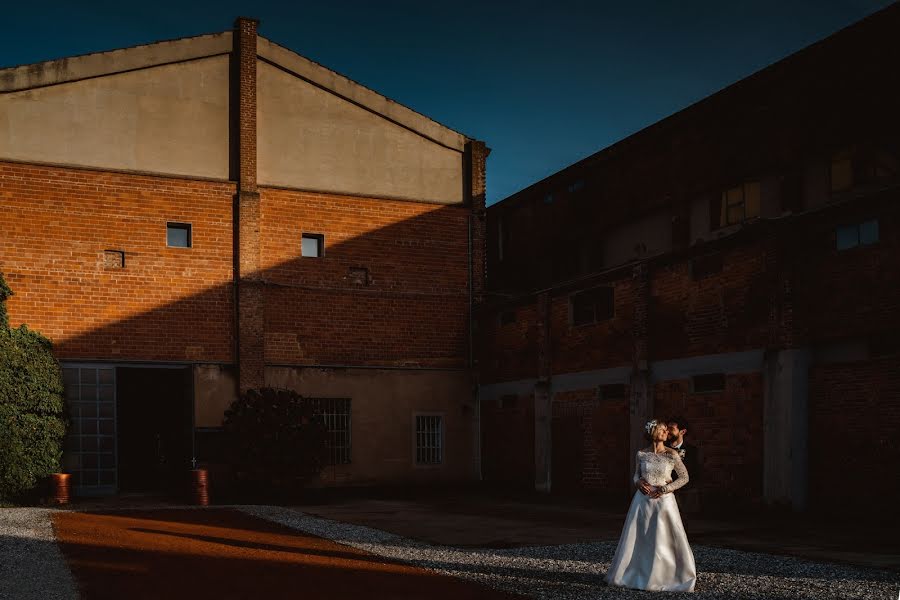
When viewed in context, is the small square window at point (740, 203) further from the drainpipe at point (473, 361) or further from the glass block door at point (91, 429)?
the glass block door at point (91, 429)

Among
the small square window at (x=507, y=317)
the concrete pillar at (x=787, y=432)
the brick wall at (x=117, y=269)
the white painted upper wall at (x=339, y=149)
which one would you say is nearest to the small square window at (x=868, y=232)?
the concrete pillar at (x=787, y=432)

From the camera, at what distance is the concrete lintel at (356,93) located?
71.8 feet

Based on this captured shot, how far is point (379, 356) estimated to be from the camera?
2236 centimetres

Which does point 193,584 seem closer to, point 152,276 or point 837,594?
point 837,594

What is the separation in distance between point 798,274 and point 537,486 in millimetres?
8214

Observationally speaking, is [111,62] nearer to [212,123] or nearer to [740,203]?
[212,123]

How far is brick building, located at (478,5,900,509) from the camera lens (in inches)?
535

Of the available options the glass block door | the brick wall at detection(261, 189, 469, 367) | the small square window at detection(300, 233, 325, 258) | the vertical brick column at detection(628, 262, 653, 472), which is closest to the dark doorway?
the glass block door

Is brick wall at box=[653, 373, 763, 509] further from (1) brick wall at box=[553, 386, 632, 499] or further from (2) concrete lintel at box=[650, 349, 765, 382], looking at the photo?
(1) brick wall at box=[553, 386, 632, 499]

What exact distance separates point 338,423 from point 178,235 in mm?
5697

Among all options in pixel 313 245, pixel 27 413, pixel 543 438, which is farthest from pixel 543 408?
pixel 27 413

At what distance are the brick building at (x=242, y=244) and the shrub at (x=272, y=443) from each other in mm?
1562

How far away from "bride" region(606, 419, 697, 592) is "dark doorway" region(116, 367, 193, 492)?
57.2 feet

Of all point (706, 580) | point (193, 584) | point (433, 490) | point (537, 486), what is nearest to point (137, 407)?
point (433, 490)
